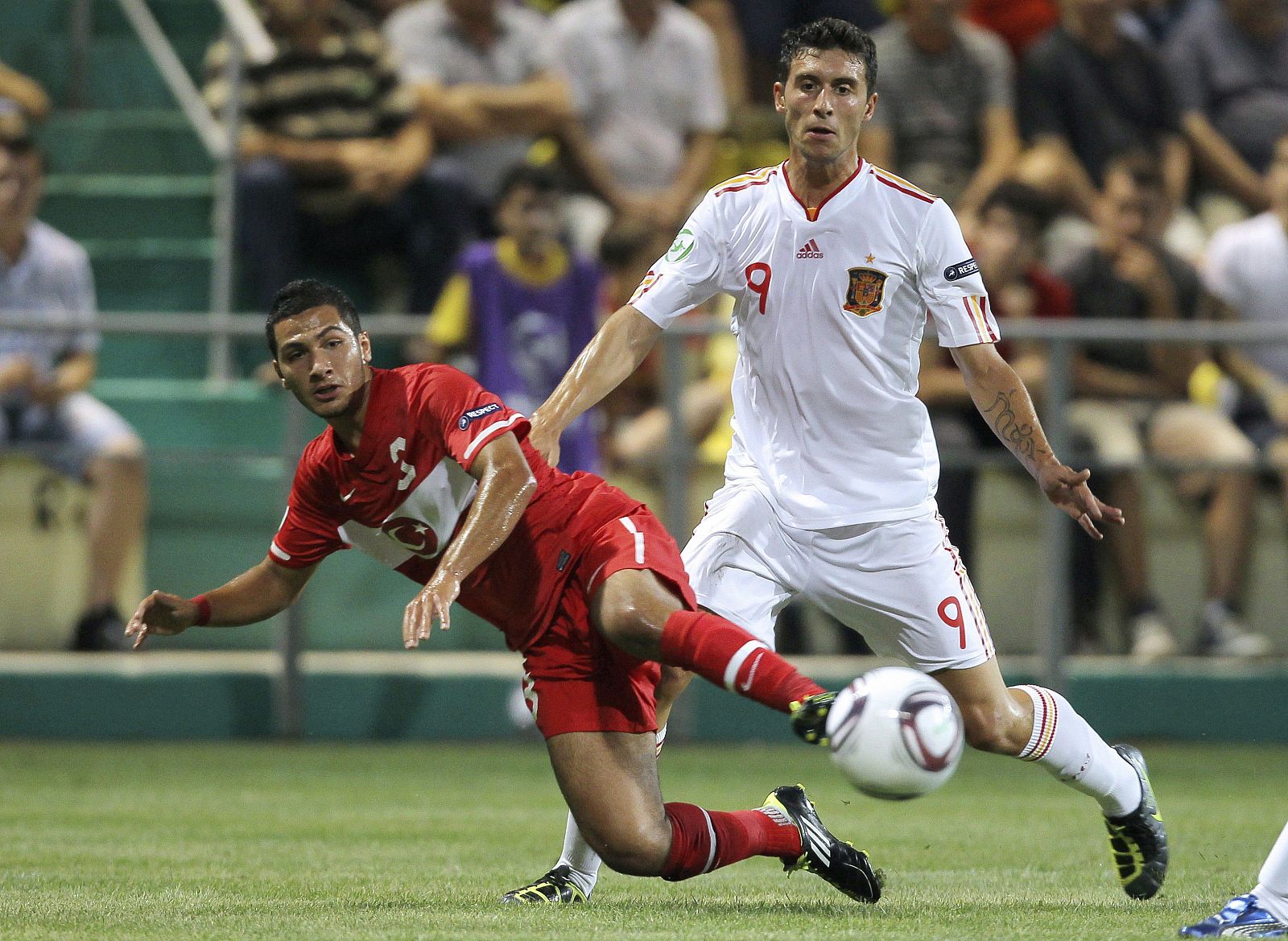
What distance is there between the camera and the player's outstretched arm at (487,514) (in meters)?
Answer: 4.68

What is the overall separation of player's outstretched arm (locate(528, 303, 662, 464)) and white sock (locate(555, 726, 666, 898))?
0.92m

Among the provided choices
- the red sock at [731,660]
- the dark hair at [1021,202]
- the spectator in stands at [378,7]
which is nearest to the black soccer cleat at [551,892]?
the red sock at [731,660]

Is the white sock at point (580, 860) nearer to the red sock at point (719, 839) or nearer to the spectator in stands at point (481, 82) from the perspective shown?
the red sock at point (719, 839)

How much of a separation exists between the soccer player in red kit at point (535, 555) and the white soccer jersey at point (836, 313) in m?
0.53

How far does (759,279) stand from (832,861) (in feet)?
5.51

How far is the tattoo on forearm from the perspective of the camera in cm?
539

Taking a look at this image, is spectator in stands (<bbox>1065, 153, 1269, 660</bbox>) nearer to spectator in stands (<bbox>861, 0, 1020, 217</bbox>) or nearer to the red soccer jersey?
spectator in stands (<bbox>861, 0, 1020, 217</bbox>)

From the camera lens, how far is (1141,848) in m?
5.41

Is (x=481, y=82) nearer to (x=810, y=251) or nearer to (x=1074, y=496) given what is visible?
(x=810, y=251)

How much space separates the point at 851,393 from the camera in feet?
17.9

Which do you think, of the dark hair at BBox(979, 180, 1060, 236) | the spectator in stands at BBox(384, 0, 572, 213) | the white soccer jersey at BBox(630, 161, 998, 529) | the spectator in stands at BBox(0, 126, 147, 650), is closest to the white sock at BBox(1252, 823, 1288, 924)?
the white soccer jersey at BBox(630, 161, 998, 529)

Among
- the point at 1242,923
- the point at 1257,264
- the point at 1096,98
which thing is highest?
the point at 1096,98

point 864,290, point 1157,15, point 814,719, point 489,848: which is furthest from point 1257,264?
point 814,719

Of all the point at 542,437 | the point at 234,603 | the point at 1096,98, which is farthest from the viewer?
the point at 1096,98
